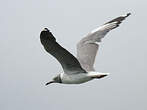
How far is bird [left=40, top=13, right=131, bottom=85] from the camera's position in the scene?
7.26 metres

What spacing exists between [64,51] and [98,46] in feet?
7.85

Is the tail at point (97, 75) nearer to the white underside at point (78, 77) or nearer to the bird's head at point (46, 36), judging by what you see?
the white underside at point (78, 77)

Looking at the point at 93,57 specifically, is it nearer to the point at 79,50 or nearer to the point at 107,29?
the point at 79,50

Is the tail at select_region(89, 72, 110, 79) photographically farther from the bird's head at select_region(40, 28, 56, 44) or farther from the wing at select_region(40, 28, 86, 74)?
the bird's head at select_region(40, 28, 56, 44)

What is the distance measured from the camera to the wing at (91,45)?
30.1 ft

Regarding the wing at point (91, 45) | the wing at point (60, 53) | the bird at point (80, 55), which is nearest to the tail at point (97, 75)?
the bird at point (80, 55)

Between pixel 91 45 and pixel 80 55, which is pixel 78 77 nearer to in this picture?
pixel 80 55

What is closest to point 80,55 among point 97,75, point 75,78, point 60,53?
point 75,78

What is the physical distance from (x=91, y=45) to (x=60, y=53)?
2275mm

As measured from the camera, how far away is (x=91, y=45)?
382 inches

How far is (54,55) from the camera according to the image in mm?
7637

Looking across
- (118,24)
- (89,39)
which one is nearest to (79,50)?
(89,39)

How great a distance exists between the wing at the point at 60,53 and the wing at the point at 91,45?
0.63 m

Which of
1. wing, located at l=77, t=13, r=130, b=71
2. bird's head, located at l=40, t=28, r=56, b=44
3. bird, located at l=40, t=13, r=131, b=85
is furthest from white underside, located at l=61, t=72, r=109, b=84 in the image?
bird's head, located at l=40, t=28, r=56, b=44
